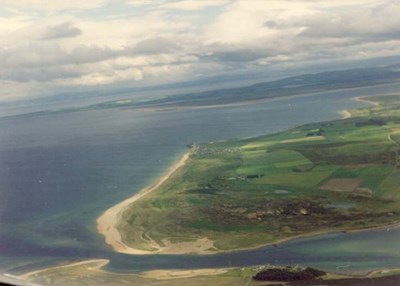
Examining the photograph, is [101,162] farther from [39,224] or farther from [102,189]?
[39,224]

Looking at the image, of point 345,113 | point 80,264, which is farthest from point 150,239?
point 345,113

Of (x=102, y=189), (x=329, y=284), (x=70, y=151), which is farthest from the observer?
(x=70, y=151)

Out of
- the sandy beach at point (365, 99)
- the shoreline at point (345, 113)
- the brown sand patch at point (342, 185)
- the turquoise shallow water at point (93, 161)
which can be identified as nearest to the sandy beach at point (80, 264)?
the turquoise shallow water at point (93, 161)

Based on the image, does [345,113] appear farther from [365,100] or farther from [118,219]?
[118,219]

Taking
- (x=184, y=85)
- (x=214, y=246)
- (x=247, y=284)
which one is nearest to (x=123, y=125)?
(x=184, y=85)

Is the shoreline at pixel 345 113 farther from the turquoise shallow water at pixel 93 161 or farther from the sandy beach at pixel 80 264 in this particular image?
the sandy beach at pixel 80 264

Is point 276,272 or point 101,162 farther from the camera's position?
point 101,162
